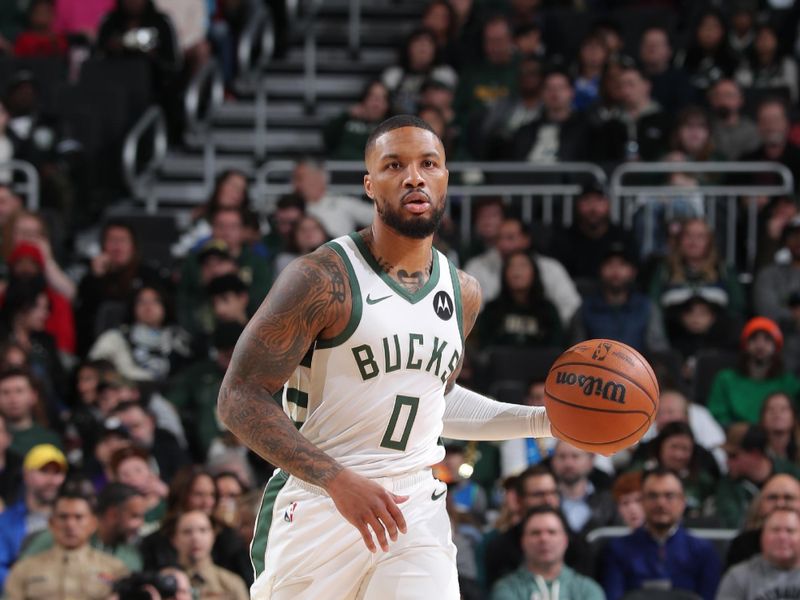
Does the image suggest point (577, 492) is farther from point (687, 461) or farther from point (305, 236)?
point (305, 236)

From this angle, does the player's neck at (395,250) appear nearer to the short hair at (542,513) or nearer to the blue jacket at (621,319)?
the short hair at (542,513)

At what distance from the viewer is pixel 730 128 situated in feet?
46.0

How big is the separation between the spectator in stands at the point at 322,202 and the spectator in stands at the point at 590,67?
8.43ft

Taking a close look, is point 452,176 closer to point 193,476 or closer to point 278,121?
point 278,121

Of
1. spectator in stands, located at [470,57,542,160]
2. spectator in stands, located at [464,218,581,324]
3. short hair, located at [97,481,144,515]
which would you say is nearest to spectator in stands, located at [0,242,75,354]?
short hair, located at [97,481,144,515]

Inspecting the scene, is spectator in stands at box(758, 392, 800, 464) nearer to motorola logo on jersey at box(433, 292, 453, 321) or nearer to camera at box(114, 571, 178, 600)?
camera at box(114, 571, 178, 600)

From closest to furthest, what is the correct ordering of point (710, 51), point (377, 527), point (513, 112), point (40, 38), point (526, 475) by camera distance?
point (377, 527) < point (526, 475) < point (513, 112) < point (710, 51) < point (40, 38)

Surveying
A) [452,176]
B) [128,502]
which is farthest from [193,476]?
[452,176]

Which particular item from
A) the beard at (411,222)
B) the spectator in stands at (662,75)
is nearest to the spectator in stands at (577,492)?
the beard at (411,222)

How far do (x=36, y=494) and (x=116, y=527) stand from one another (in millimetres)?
880

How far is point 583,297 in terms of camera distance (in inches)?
486

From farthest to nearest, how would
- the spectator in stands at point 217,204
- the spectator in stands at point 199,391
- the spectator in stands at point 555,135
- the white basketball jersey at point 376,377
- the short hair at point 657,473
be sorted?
1. the spectator in stands at point 555,135
2. the spectator in stands at point 217,204
3. the spectator in stands at point 199,391
4. the short hair at point 657,473
5. the white basketball jersey at point 376,377

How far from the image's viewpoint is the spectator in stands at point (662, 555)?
9.45 m

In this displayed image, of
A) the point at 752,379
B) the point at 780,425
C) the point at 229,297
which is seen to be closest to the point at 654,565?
the point at 780,425
